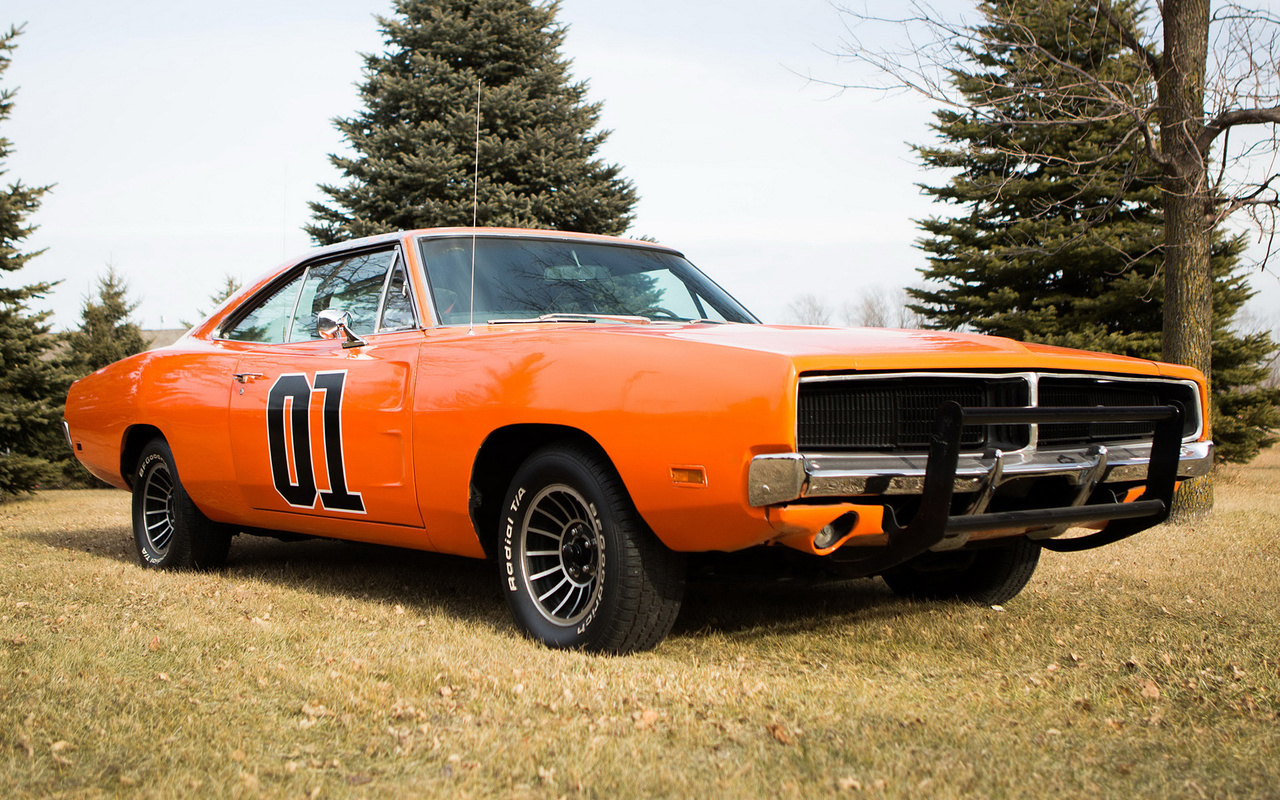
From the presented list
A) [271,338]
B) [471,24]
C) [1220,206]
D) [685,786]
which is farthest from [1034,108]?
[685,786]

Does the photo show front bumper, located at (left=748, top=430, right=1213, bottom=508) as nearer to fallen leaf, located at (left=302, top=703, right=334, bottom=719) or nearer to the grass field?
the grass field

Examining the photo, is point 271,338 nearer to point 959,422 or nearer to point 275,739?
point 275,739

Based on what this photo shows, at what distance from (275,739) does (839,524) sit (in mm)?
1692

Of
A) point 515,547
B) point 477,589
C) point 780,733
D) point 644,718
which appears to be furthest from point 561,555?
point 477,589

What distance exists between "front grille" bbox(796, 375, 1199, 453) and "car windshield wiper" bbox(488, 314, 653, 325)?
1.34 meters

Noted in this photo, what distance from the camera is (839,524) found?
333 centimetres

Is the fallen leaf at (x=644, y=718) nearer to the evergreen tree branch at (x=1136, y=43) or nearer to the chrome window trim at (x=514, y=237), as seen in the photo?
the chrome window trim at (x=514, y=237)

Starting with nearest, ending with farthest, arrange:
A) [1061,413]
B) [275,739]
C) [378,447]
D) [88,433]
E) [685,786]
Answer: [685,786] → [275,739] → [1061,413] → [378,447] → [88,433]

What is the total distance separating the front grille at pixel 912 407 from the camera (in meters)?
3.30

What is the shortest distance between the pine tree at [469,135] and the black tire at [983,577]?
41.8ft

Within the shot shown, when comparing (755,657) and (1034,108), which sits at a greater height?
(1034,108)

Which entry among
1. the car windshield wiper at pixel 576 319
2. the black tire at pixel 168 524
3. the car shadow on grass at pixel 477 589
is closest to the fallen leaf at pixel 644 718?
the car shadow on grass at pixel 477 589

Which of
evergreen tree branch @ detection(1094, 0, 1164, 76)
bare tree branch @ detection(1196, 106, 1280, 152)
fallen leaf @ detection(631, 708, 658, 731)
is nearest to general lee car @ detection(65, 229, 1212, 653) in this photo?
fallen leaf @ detection(631, 708, 658, 731)

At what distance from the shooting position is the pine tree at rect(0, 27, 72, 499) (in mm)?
14555
